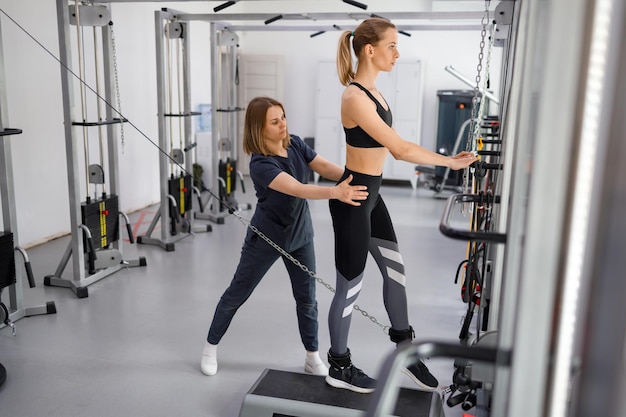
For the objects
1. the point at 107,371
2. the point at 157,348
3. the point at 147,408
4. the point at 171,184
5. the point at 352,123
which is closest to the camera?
the point at 352,123

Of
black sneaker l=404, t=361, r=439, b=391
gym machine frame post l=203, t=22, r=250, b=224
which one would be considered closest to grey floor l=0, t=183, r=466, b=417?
black sneaker l=404, t=361, r=439, b=391

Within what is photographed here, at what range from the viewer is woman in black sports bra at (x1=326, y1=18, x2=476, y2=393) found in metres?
2.34

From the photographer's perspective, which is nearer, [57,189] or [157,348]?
[157,348]

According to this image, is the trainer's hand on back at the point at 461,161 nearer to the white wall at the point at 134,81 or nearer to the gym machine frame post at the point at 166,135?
the white wall at the point at 134,81

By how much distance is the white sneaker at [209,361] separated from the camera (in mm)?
3025

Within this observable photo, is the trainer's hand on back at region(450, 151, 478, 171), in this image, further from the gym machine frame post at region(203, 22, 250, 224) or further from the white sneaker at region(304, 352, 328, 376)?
the gym machine frame post at region(203, 22, 250, 224)

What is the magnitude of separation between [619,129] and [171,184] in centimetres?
510

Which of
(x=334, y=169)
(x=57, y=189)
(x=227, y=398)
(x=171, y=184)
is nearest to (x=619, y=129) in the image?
(x=334, y=169)

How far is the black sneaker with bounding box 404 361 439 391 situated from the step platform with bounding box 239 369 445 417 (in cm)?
8

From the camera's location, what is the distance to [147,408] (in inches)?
106

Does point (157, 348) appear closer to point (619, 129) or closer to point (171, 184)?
point (171, 184)

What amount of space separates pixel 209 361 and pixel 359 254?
1070 mm

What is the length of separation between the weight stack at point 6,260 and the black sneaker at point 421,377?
2274mm

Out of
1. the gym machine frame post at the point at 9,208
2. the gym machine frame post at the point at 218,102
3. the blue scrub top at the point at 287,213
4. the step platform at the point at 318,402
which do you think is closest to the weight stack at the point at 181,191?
the gym machine frame post at the point at 218,102
